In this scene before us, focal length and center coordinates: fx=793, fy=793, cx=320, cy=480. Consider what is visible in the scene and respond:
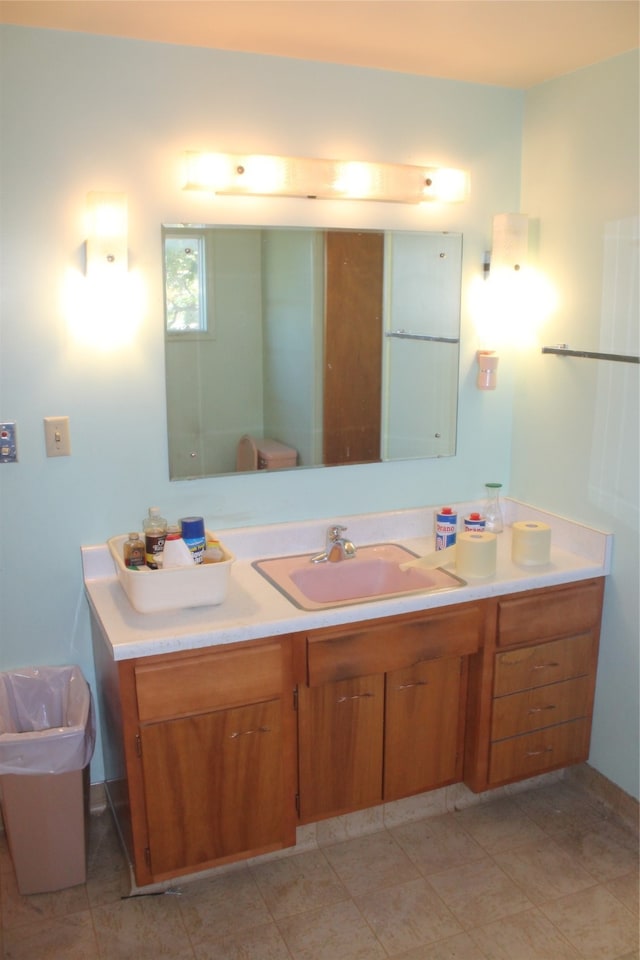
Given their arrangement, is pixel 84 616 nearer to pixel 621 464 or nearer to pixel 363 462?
pixel 363 462

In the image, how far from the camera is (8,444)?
2131 mm

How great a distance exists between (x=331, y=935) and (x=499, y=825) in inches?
26.4

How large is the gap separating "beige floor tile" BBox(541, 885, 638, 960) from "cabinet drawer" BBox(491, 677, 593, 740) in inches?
18.2

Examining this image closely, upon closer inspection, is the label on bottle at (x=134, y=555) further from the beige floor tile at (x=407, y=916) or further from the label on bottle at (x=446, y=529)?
the beige floor tile at (x=407, y=916)

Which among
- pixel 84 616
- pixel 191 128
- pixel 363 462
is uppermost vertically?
pixel 191 128

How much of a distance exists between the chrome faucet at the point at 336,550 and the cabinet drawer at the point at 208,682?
47cm

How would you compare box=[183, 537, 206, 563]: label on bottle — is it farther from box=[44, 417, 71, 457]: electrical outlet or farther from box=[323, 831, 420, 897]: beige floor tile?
box=[323, 831, 420, 897]: beige floor tile

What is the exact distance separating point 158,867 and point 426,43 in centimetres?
225

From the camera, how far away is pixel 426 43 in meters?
2.10

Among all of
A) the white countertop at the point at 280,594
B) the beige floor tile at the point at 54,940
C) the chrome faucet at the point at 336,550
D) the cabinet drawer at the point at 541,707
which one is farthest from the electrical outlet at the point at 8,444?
the cabinet drawer at the point at 541,707

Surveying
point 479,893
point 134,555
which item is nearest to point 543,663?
point 479,893

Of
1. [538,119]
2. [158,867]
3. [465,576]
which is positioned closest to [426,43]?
[538,119]

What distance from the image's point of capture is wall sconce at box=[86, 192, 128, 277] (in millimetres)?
2047

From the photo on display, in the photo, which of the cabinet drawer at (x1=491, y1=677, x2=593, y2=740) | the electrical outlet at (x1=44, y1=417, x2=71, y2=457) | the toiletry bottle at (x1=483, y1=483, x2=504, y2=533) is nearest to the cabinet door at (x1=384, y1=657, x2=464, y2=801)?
the cabinet drawer at (x1=491, y1=677, x2=593, y2=740)
